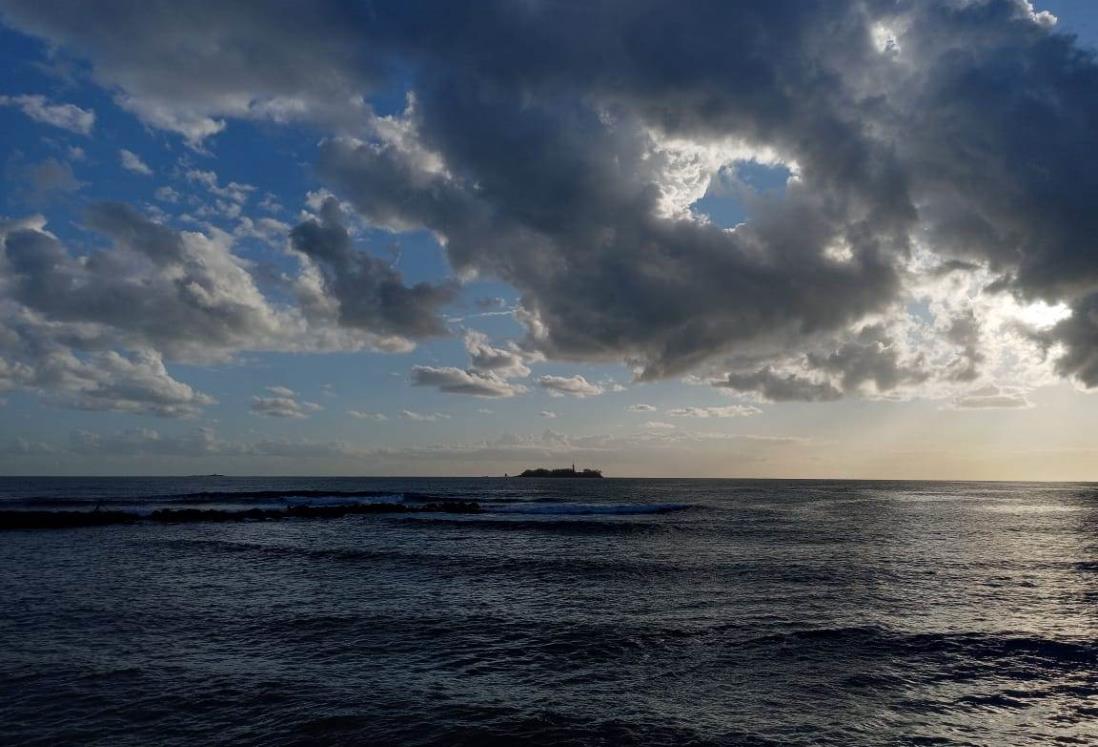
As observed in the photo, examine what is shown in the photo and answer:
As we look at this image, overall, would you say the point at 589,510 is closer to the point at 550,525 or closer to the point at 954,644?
the point at 550,525

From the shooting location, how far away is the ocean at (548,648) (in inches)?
482

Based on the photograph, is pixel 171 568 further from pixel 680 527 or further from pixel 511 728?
pixel 680 527

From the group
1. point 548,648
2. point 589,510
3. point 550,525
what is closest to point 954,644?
point 548,648

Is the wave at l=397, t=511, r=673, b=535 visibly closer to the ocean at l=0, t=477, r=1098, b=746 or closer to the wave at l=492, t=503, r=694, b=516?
the wave at l=492, t=503, r=694, b=516

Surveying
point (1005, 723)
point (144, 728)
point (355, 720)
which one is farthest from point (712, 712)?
point (144, 728)

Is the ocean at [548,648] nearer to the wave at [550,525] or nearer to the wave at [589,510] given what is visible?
the wave at [550,525]

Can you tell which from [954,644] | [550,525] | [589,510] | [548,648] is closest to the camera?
[548,648]

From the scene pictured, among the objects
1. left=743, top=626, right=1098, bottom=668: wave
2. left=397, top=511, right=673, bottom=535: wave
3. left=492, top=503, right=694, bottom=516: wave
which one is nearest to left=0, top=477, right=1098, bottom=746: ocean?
left=743, top=626, right=1098, bottom=668: wave

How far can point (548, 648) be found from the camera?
17.4 meters

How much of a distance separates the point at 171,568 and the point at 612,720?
87.0 ft

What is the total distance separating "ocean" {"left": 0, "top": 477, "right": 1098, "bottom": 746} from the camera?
1223cm

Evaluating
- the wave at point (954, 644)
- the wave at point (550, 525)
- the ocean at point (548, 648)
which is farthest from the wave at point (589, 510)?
the wave at point (954, 644)

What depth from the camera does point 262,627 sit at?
19547 mm

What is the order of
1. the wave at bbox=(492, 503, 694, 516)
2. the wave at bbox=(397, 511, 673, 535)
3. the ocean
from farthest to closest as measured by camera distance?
the wave at bbox=(492, 503, 694, 516) → the wave at bbox=(397, 511, 673, 535) → the ocean
